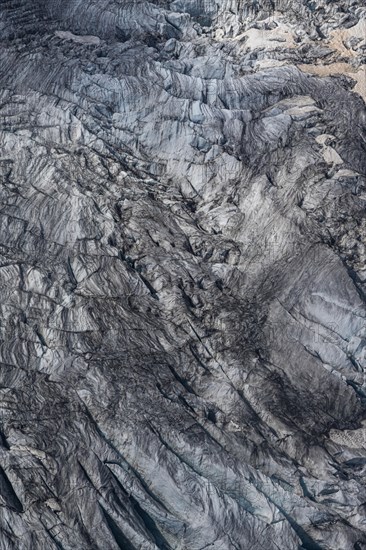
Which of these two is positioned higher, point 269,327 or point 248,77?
point 248,77

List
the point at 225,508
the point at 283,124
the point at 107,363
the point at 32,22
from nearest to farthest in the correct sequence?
the point at 225,508 → the point at 107,363 → the point at 283,124 → the point at 32,22

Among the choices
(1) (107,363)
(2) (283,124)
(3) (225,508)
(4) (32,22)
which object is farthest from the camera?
(4) (32,22)

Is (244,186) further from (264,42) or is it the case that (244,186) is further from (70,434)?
(70,434)

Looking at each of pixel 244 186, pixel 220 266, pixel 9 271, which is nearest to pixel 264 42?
pixel 244 186

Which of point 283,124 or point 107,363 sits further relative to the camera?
point 283,124

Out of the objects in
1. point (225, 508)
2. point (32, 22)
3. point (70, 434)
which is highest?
point (32, 22)

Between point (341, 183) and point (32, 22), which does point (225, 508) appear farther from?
point (32, 22)
